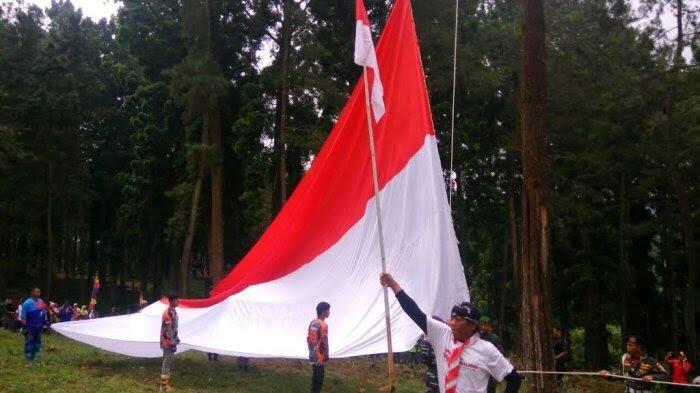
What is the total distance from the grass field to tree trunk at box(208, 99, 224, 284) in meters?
6.47

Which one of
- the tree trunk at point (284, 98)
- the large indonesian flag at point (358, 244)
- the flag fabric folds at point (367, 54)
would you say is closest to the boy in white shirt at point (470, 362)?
the large indonesian flag at point (358, 244)

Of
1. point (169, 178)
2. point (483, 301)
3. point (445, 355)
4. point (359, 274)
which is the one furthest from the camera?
point (483, 301)

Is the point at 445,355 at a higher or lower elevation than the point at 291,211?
lower

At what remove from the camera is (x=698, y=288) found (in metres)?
27.5

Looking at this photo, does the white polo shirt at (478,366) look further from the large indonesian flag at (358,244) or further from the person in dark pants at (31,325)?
the person in dark pants at (31,325)

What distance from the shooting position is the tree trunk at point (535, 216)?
9.42m

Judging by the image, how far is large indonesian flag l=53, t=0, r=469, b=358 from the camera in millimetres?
8836

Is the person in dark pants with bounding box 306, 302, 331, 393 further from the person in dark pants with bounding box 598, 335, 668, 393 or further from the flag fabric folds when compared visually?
the person in dark pants with bounding box 598, 335, 668, 393

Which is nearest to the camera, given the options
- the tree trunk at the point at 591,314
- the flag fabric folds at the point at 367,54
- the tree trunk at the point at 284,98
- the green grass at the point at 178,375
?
the flag fabric folds at the point at 367,54

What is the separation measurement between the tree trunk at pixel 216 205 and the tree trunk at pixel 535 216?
1590 cm

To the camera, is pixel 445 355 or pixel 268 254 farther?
pixel 268 254

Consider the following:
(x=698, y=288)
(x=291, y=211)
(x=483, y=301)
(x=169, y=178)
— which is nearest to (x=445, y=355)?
(x=291, y=211)

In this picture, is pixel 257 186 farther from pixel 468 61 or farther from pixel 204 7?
pixel 468 61

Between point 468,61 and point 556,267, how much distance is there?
13142 mm
